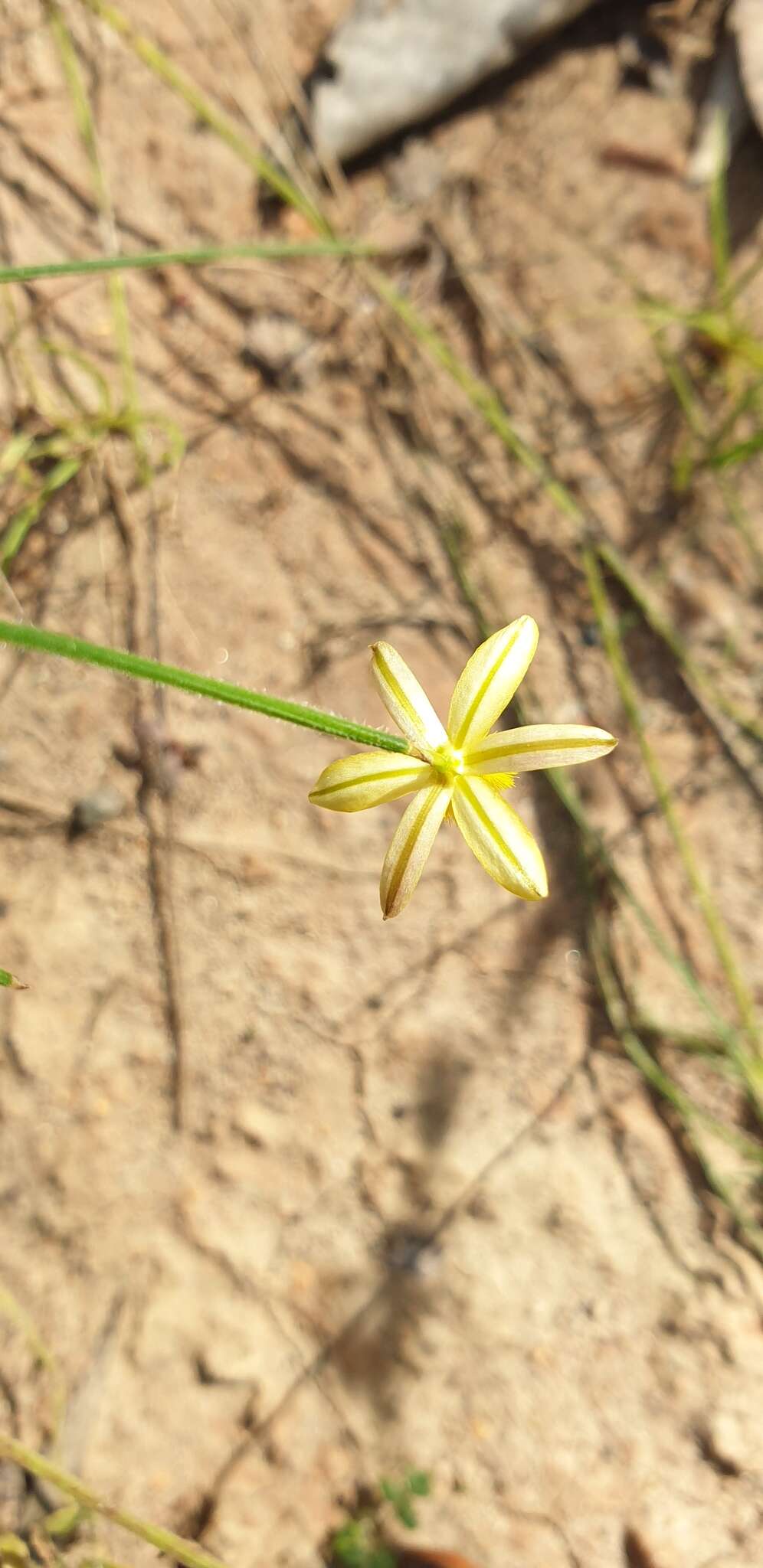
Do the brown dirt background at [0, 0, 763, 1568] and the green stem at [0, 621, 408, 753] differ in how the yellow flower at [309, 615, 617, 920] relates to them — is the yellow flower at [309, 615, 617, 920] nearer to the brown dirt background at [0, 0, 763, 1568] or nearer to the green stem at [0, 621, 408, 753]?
the green stem at [0, 621, 408, 753]

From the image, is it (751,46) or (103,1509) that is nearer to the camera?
(103,1509)

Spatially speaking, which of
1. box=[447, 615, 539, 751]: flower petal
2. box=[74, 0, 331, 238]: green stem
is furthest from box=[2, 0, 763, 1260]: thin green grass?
box=[447, 615, 539, 751]: flower petal

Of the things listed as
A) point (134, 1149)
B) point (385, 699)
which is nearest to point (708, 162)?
point (385, 699)

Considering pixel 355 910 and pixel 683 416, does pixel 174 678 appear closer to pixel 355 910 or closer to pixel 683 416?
pixel 355 910

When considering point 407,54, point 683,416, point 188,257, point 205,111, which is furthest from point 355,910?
point 407,54

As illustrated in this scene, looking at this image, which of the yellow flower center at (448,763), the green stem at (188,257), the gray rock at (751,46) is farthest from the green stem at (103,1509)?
the gray rock at (751,46)

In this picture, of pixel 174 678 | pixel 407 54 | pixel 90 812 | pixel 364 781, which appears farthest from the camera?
pixel 407 54

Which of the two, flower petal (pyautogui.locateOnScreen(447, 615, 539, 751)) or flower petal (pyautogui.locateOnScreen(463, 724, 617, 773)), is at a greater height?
flower petal (pyautogui.locateOnScreen(447, 615, 539, 751))
